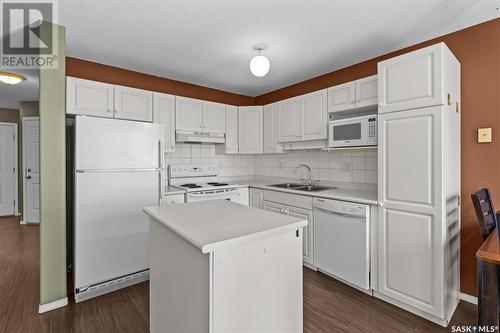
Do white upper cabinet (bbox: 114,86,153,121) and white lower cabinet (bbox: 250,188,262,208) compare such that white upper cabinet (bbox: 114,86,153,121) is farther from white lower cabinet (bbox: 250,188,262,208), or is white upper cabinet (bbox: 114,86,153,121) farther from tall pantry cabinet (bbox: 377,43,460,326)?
tall pantry cabinet (bbox: 377,43,460,326)

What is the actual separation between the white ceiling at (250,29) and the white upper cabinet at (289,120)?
0.54m

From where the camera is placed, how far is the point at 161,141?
284 cm

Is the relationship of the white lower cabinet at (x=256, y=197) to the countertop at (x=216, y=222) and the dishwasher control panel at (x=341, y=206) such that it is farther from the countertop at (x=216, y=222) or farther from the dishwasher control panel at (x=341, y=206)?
the countertop at (x=216, y=222)

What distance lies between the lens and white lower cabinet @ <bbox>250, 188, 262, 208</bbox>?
3703mm

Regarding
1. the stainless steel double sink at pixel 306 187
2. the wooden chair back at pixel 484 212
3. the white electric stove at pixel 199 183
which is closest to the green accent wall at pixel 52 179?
the white electric stove at pixel 199 183

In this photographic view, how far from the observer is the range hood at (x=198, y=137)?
3508mm

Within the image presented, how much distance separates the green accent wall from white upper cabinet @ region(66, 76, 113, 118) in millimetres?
487

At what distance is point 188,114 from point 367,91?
2.34m

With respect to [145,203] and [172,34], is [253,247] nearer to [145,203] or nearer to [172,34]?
[145,203]

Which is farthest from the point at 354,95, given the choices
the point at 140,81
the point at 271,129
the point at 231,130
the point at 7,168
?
the point at 7,168

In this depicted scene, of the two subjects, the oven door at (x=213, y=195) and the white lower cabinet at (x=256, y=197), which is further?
the white lower cabinet at (x=256, y=197)

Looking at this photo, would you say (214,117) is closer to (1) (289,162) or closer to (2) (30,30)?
(1) (289,162)

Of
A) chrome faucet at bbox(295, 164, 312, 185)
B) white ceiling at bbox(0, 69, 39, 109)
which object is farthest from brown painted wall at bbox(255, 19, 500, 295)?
white ceiling at bbox(0, 69, 39, 109)

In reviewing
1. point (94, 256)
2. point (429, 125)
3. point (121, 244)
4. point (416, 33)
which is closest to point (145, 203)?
point (121, 244)
